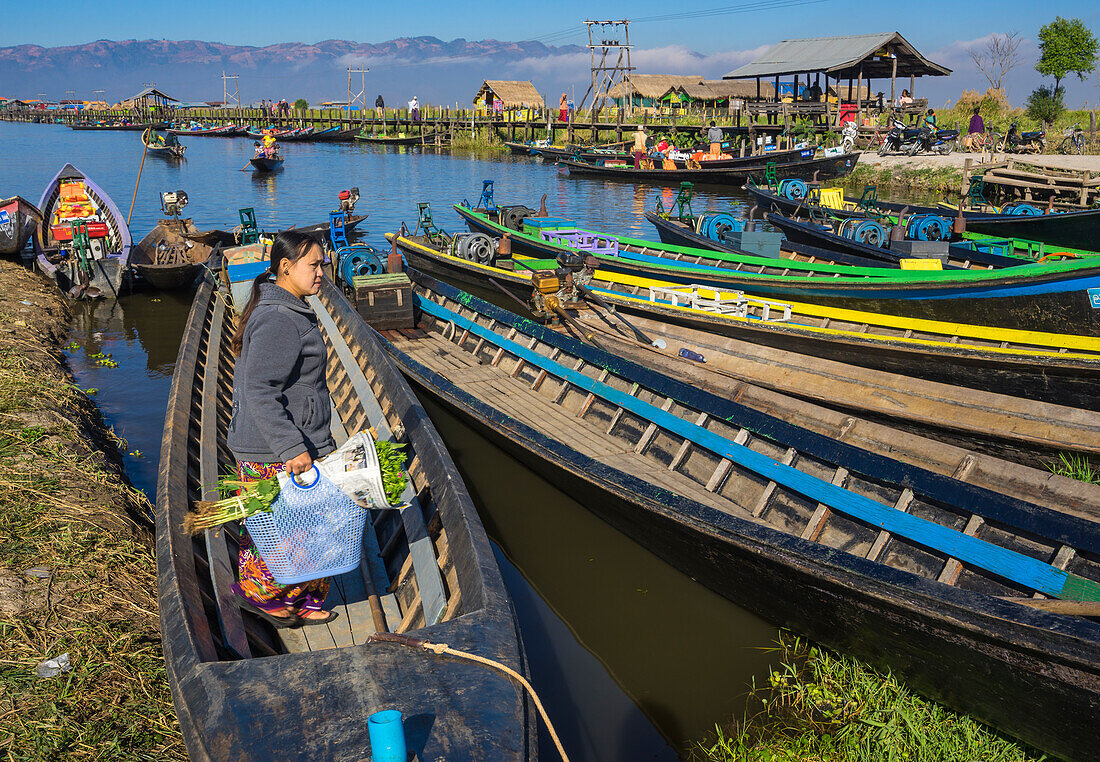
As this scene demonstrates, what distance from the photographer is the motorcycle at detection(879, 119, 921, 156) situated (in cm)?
3359

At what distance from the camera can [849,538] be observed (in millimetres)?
5031

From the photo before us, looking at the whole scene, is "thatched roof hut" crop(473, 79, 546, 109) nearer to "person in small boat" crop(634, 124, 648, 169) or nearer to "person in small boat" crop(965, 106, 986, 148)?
"person in small boat" crop(634, 124, 648, 169)

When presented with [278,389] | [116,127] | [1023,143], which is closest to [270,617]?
[278,389]

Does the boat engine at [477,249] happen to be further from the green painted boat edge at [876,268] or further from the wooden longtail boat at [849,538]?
the wooden longtail boat at [849,538]

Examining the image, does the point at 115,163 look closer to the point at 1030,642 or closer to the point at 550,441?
the point at 550,441

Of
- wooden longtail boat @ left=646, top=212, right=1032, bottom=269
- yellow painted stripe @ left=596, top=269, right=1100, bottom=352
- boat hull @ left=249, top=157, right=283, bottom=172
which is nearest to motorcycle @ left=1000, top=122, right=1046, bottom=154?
wooden longtail boat @ left=646, top=212, right=1032, bottom=269

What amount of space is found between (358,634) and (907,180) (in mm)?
32318

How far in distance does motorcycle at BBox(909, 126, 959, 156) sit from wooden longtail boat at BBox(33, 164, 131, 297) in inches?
1226

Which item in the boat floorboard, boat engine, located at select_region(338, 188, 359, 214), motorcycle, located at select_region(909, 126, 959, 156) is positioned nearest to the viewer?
the boat floorboard

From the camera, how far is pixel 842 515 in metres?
5.14

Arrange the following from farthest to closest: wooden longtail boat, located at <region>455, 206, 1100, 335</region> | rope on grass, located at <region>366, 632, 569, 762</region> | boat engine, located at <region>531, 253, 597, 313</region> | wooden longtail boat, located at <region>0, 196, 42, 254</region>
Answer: wooden longtail boat, located at <region>0, 196, 42, 254</region> < boat engine, located at <region>531, 253, 597, 313</region> < wooden longtail boat, located at <region>455, 206, 1100, 335</region> < rope on grass, located at <region>366, 632, 569, 762</region>

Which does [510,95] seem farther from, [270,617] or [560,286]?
[270,617]

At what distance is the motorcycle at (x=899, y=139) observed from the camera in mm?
33594

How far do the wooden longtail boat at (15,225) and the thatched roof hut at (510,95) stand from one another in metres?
56.3
